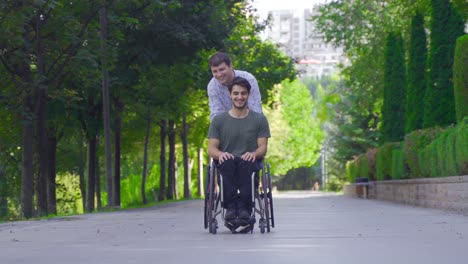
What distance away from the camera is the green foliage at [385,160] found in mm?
34844

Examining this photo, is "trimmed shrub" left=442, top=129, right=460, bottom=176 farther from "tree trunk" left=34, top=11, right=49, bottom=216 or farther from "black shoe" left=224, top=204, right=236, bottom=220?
"black shoe" left=224, top=204, right=236, bottom=220

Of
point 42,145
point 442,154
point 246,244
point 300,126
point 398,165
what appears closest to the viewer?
point 246,244

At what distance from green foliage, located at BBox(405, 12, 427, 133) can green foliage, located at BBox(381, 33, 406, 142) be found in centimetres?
611

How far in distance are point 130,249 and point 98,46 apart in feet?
52.7

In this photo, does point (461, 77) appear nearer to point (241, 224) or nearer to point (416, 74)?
point (416, 74)

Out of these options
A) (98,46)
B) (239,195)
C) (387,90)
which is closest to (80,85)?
(98,46)

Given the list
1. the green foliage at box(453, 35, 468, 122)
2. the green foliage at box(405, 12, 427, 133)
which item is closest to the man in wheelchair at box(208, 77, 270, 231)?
the green foliage at box(453, 35, 468, 122)

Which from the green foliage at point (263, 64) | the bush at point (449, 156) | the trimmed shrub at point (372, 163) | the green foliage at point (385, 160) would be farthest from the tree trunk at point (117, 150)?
the bush at point (449, 156)

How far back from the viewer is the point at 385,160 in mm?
36094

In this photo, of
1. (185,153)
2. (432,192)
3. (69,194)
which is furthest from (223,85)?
(69,194)

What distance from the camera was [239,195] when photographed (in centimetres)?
1212

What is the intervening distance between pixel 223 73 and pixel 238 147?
2.91 ft

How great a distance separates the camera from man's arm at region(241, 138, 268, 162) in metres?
12.0

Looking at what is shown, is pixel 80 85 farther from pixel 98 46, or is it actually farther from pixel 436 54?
pixel 436 54
